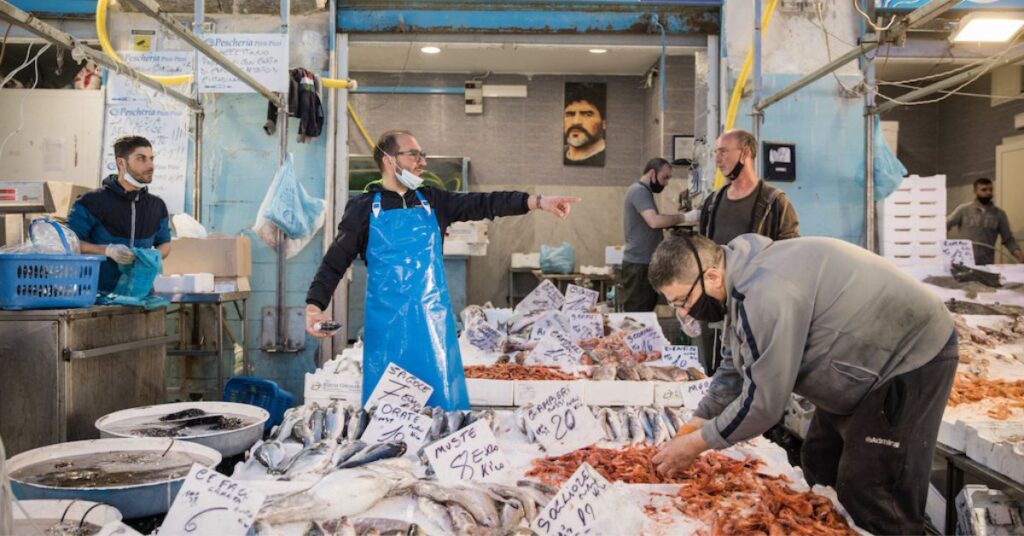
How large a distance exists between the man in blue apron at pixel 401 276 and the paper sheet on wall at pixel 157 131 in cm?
411

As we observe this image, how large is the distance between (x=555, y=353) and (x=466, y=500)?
2.40 meters

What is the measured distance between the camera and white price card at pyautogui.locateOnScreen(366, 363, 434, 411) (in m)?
2.96

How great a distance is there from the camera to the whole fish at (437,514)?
2.02 meters

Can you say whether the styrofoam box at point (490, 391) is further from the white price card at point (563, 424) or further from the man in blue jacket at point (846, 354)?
the man in blue jacket at point (846, 354)

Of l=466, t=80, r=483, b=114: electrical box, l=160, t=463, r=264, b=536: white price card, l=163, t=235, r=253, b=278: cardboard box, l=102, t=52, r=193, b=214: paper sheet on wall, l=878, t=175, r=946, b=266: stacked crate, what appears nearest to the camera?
l=160, t=463, r=264, b=536: white price card

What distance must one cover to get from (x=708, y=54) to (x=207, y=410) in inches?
237

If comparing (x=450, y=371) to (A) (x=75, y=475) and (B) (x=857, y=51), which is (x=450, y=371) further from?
(B) (x=857, y=51)

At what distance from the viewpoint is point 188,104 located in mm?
6551

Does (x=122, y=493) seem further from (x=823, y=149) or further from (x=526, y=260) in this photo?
(x=526, y=260)

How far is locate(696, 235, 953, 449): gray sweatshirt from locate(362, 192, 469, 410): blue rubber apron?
1.52 metres

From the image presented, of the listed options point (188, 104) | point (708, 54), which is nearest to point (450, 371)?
point (188, 104)

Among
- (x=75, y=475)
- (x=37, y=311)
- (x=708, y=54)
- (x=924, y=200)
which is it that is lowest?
(x=75, y=475)

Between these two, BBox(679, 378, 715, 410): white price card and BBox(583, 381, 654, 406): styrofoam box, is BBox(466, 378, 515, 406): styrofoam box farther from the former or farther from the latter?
BBox(679, 378, 715, 410): white price card

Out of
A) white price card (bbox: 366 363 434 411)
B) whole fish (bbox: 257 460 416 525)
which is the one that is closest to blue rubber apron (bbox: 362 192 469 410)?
white price card (bbox: 366 363 434 411)
